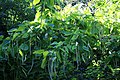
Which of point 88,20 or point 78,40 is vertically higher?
point 88,20

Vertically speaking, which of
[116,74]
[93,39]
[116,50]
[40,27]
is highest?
[40,27]

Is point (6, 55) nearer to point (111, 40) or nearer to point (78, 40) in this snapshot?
point (78, 40)

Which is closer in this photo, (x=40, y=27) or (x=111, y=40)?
(x=40, y=27)

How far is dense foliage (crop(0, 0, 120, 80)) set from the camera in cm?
147

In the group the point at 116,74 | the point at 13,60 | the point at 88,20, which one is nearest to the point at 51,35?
the point at 88,20

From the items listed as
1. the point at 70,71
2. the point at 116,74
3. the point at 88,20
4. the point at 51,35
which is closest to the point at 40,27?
the point at 51,35

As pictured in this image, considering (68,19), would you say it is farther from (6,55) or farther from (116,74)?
(116,74)

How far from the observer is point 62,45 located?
145cm

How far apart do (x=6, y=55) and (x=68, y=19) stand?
0.45m

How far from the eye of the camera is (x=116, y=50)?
1854mm

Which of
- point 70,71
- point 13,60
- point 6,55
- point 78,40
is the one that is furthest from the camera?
point 70,71

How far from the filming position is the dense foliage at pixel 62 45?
1470 millimetres

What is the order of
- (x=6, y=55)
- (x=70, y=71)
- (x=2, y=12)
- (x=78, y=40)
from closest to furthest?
(x=78, y=40) → (x=6, y=55) → (x=70, y=71) → (x=2, y=12)

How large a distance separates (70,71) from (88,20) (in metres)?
0.47
